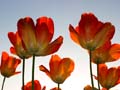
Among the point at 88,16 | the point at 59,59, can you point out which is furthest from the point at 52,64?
the point at 88,16

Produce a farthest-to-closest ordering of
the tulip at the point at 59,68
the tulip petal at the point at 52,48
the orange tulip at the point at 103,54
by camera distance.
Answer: the tulip at the point at 59,68 < the orange tulip at the point at 103,54 < the tulip petal at the point at 52,48

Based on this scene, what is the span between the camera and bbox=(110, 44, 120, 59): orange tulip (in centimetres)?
204

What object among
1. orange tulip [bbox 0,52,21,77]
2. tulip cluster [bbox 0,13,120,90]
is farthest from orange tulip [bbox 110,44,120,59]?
orange tulip [bbox 0,52,21,77]

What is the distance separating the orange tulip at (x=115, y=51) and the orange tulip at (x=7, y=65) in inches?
29.7

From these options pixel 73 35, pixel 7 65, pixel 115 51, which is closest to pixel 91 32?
pixel 73 35

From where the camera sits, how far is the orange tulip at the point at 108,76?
221 cm

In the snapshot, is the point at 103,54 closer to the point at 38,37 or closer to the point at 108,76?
the point at 108,76

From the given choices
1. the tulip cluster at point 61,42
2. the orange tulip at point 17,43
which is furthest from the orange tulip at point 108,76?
the orange tulip at point 17,43

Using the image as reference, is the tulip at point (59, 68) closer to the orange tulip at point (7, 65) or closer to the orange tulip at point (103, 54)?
the orange tulip at point (103, 54)

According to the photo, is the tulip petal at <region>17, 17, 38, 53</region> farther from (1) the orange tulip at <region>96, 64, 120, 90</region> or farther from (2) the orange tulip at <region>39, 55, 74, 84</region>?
(1) the orange tulip at <region>96, 64, 120, 90</region>

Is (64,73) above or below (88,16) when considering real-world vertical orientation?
below

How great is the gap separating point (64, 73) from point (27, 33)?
24.4 inches

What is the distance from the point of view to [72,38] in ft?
6.24

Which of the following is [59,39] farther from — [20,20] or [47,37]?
[20,20]
